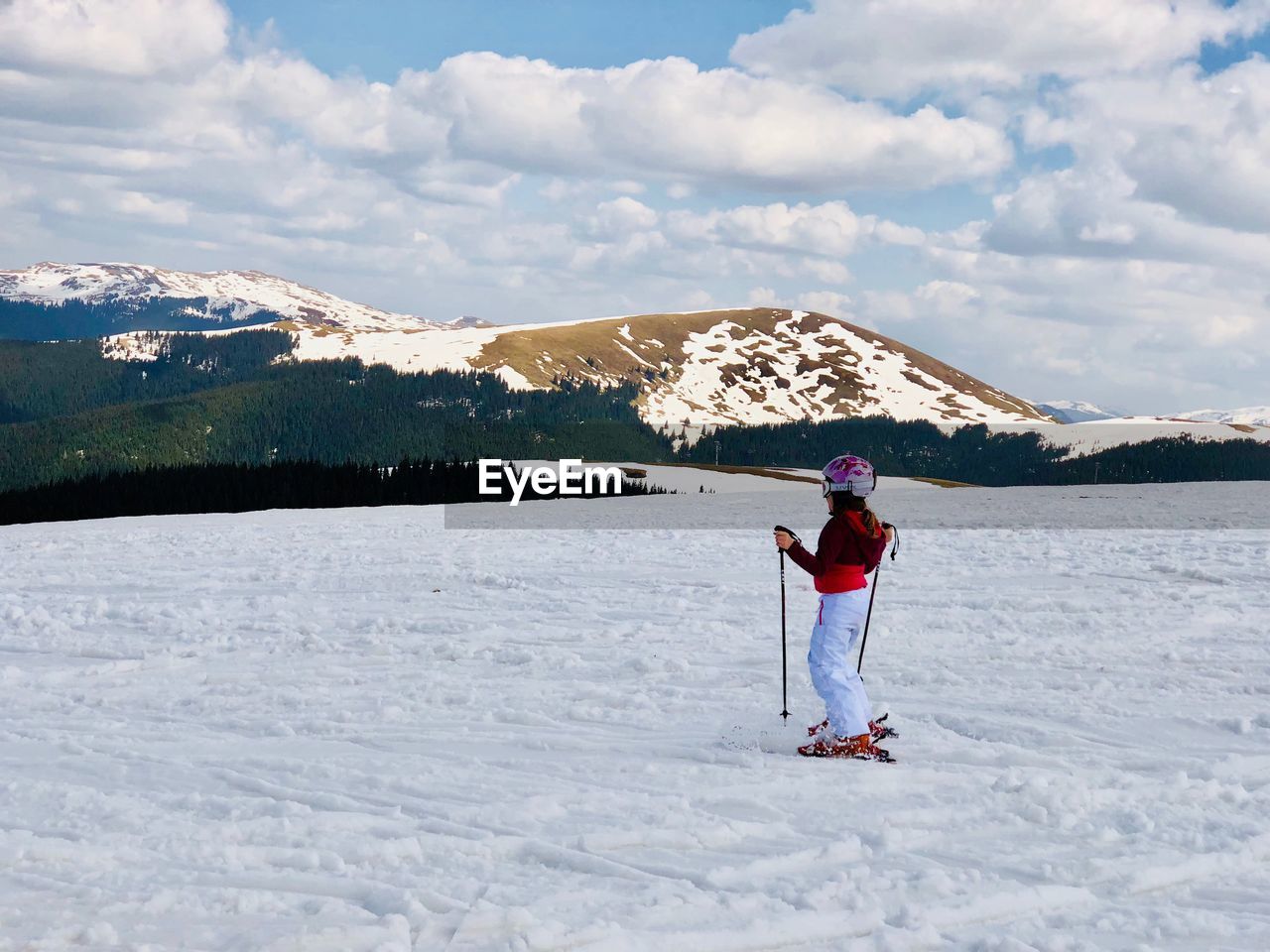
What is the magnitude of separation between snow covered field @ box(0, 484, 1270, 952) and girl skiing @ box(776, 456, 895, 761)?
38cm

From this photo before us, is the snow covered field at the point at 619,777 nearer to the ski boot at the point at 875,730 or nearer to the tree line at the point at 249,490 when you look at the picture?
the ski boot at the point at 875,730

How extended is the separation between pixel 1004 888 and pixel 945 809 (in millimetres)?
1428

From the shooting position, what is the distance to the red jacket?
9023mm

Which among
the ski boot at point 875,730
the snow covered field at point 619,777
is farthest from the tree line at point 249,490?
the ski boot at point 875,730

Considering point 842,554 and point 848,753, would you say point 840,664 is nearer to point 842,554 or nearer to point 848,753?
point 848,753

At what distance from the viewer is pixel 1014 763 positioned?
8922 millimetres

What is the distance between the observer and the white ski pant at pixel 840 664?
8977mm

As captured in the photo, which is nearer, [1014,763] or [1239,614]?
[1014,763]

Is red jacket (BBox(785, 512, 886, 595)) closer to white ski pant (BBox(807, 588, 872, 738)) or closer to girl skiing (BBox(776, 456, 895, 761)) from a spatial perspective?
girl skiing (BBox(776, 456, 895, 761))

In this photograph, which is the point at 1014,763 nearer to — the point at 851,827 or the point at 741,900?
the point at 851,827

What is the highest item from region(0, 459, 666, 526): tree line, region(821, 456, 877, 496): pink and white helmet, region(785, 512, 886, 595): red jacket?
region(821, 456, 877, 496): pink and white helmet

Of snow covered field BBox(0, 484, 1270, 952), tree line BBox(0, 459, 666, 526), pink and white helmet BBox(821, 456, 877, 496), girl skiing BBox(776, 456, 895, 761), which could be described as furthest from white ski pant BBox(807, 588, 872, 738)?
tree line BBox(0, 459, 666, 526)

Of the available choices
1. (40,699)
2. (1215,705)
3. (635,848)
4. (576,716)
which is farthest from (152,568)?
(1215,705)

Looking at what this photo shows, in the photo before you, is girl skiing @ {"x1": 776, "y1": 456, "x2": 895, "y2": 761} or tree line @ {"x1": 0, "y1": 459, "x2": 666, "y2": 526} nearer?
girl skiing @ {"x1": 776, "y1": 456, "x2": 895, "y2": 761}
